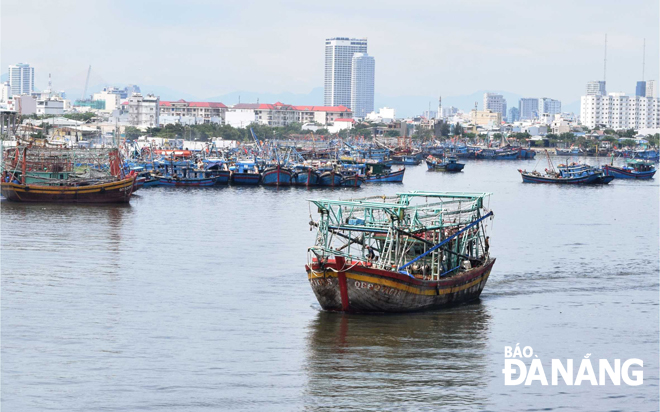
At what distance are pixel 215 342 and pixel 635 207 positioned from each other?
138 ft

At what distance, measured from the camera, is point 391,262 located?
20.1 m

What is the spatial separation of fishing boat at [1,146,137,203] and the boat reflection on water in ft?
93.6

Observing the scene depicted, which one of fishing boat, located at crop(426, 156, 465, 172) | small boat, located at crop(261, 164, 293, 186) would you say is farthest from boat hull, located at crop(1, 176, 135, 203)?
fishing boat, located at crop(426, 156, 465, 172)

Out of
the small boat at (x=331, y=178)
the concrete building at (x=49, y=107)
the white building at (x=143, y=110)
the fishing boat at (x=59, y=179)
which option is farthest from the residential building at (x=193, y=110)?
the fishing boat at (x=59, y=179)

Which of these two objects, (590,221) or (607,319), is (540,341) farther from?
(590,221)

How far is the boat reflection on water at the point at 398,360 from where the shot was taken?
14836 mm

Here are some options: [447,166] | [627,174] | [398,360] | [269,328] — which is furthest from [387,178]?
[398,360]

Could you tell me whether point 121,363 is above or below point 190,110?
below

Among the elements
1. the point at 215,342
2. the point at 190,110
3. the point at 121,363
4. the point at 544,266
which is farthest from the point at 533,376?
the point at 190,110

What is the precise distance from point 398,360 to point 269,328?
3.52m

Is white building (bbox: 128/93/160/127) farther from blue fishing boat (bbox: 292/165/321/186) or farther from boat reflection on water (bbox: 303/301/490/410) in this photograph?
boat reflection on water (bbox: 303/301/490/410)

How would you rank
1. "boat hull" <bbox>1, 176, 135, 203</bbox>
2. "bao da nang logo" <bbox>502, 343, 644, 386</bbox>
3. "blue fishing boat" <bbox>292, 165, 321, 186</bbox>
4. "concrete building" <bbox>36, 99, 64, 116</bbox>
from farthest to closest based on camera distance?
1. "concrete building" <bbox>36, 99, 64, 116</bbox>
2. "blue fishing boat" <bbox>292, 165, 321, 186</bbox>
3. "boat hull" <bbox>1, 176, 135, 203</bbox>
4. "bao da nang logo" <bbox>502, 343, 644, 386</bbox>

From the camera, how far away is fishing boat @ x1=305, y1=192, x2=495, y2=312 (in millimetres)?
19562

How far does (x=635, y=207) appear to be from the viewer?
181ft
